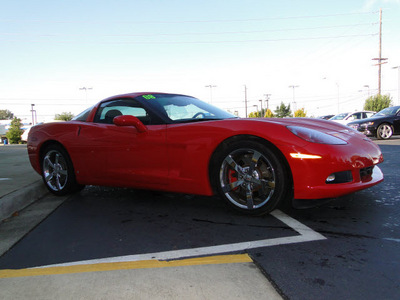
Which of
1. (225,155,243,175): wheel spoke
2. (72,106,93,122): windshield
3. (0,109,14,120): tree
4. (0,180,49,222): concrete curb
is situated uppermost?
(0,109,14,120): tree

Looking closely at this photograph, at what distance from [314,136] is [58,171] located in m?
3.36

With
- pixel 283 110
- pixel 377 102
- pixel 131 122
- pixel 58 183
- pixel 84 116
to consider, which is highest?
pixel 283 110

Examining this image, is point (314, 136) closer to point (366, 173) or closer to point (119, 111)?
point (366, 173)

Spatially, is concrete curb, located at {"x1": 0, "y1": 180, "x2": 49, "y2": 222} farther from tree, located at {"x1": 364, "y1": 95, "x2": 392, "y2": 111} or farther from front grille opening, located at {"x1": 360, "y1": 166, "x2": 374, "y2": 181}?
tree, located at {"x1": 364, "y1": 95, "x2": 392, "y2": 111}

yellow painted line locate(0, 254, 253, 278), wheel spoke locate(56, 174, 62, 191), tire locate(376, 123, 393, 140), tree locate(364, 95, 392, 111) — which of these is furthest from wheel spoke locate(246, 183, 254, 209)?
tree locate(364, 95, 392, 111)

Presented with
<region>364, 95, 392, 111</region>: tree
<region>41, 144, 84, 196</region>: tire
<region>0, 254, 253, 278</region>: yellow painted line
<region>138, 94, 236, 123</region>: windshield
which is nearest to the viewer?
<region>0, 254, 253, 278</region>: yellow painted line

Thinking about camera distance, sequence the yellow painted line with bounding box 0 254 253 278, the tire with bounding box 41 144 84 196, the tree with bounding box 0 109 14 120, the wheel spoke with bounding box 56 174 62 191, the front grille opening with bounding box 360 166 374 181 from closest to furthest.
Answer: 1. the yellow painted line with bounding box 0 254 253 278
2. the front grille opening with bounding box 360 166 374 181
3. the tire with bounding box 41 144 84 196
4. the wheel spoke with bounding box 56 174 62 191
5. the tree with bounding box 0 109 14 120

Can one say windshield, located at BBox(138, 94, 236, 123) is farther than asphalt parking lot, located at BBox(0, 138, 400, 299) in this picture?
Yes

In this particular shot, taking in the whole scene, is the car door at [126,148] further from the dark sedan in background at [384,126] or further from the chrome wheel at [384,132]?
the chrome wheel at [384,132]

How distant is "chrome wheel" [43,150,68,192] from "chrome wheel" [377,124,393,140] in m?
12.3

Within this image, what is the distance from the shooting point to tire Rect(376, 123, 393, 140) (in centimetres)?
1231

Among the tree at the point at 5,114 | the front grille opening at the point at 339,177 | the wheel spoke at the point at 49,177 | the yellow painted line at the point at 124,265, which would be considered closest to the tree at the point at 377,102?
the front grille opening at the point at 339,177

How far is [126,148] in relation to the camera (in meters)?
3.46

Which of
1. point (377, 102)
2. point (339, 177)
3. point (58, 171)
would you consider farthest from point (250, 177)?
point (377, 102)
